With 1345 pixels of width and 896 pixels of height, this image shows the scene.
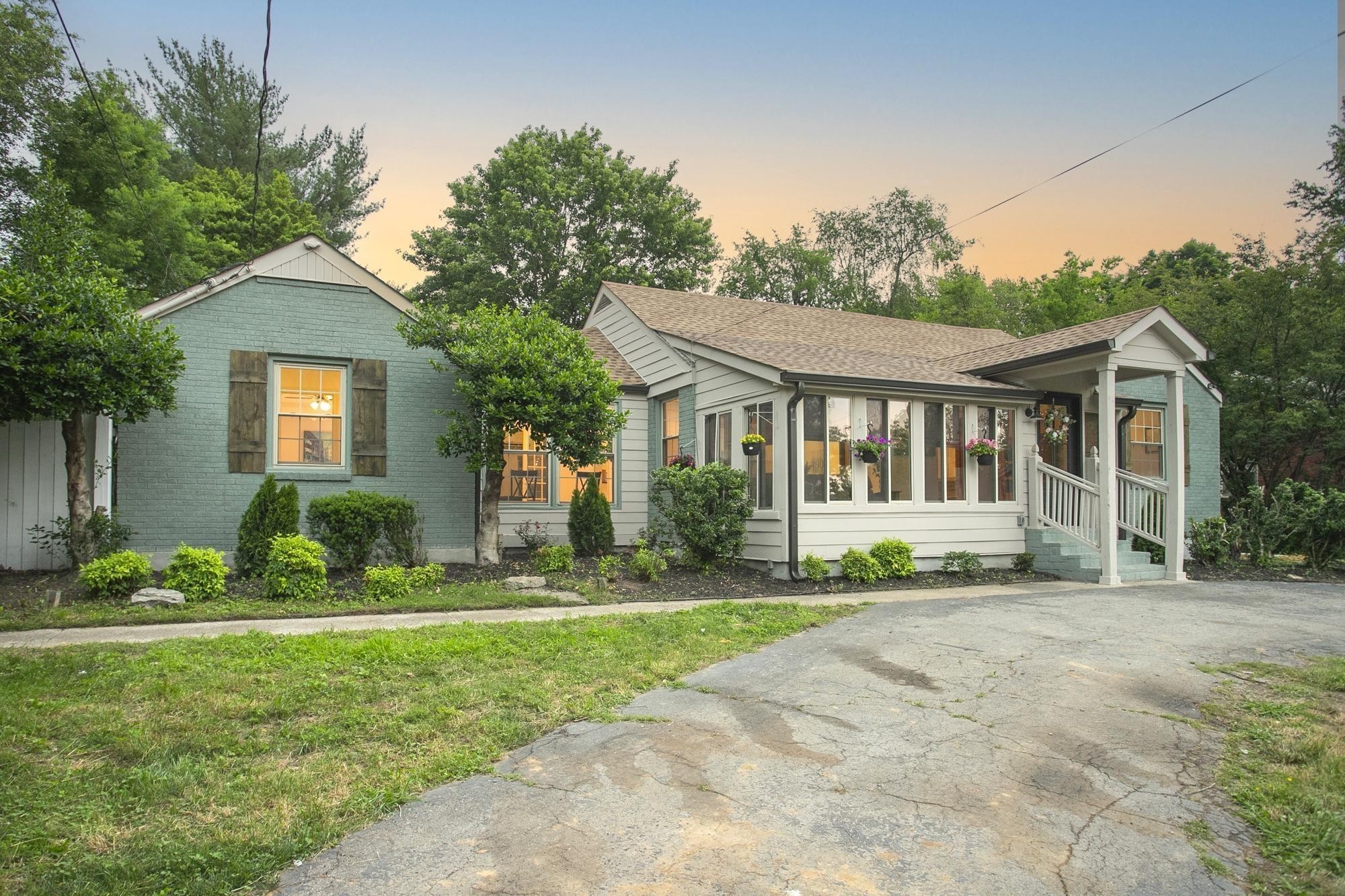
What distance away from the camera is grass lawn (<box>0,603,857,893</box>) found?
293cm

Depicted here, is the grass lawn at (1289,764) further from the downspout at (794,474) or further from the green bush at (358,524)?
the green bush at (358,524)

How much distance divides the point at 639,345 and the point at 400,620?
8.37 m

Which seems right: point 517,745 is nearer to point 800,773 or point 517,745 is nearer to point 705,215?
point 800,773

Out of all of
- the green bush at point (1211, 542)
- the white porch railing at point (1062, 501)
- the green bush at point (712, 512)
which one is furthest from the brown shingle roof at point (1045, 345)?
the green bush at point (712, 512)

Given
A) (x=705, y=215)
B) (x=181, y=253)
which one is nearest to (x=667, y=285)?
(x=705, y=215)

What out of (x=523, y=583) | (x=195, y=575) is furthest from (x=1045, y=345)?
(x=195, y=575)

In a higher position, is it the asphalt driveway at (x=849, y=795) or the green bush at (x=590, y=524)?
the green bush at (x=590, y=524)

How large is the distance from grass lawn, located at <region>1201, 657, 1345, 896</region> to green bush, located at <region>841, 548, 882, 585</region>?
5.06m

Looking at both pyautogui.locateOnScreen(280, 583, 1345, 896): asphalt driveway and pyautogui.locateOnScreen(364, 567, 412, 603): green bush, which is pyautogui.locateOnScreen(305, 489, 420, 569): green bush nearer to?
pyautogui.locateOnScreen(364, 567, 412, 603): green bush

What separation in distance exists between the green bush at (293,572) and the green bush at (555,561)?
8.70ft

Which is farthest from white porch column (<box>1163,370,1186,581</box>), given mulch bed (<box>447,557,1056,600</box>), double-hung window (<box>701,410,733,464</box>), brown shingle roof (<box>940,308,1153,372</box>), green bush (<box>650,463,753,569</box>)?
double-hung window (<box>701,410,733,464</box>)

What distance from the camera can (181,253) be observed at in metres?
20.0

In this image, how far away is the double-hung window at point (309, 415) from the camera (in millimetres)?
10828

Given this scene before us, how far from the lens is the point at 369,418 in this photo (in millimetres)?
11125
